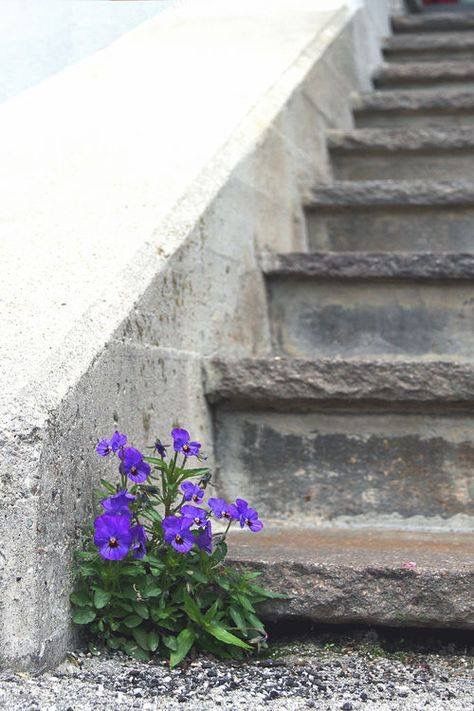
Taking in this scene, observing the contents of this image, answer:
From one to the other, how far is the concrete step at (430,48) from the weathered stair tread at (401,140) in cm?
140

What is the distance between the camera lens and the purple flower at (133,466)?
4.51ft

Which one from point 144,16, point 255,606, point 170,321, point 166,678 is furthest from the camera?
point 144,16

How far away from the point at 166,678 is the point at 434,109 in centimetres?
266

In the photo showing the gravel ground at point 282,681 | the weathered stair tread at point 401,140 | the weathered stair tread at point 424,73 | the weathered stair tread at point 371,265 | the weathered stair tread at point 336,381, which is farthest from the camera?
the weathered stair tread at point 424,73

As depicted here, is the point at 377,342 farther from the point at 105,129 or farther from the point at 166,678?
the point at 166,678

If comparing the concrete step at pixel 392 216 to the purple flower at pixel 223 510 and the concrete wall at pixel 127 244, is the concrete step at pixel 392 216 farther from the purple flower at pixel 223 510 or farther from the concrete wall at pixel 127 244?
the purple flower at pixel 223 510

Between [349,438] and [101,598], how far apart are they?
70 centimetres

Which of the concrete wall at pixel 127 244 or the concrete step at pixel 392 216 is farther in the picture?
the concrete step at pixel 392 216

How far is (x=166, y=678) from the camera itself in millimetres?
1286

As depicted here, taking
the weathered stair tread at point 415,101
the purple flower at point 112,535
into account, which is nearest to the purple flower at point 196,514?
the purple flower at point 112,535

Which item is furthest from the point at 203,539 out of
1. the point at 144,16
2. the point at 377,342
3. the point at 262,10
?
the point at 262,10

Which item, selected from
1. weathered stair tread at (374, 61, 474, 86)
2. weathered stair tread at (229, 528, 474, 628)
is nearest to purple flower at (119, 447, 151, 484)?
weathered stair tread at (229, 528, 474, 628)

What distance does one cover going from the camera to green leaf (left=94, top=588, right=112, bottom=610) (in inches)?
51.8

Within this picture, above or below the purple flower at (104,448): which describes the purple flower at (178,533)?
below
